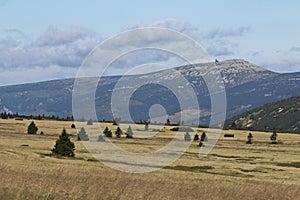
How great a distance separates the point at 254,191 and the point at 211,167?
3348cm

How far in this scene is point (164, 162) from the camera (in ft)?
201

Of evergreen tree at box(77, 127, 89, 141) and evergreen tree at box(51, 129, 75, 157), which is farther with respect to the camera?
evergreen tree at box(77, 127, 89, 141)

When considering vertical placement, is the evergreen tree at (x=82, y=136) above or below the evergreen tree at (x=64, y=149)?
below

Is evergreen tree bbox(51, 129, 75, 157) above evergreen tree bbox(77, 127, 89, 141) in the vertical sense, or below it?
above

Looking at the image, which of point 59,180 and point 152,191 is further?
point 59,180

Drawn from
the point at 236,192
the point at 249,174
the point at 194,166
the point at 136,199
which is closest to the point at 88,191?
the point at 136,199

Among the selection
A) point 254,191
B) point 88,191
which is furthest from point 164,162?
point 88,191

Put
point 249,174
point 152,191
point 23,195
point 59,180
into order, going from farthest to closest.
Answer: point 249,174
point 59,180
point 152,191
point 23,195

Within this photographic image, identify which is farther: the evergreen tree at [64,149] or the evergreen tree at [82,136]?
the evergreen tree at [82,136]

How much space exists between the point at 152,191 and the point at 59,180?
4401 mm

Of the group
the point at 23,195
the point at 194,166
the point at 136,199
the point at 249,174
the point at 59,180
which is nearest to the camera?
the point at 23,195

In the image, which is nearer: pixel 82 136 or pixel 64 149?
pixel 64 149

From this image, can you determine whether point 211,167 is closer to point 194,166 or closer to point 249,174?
point 194,166

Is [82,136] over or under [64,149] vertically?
under
